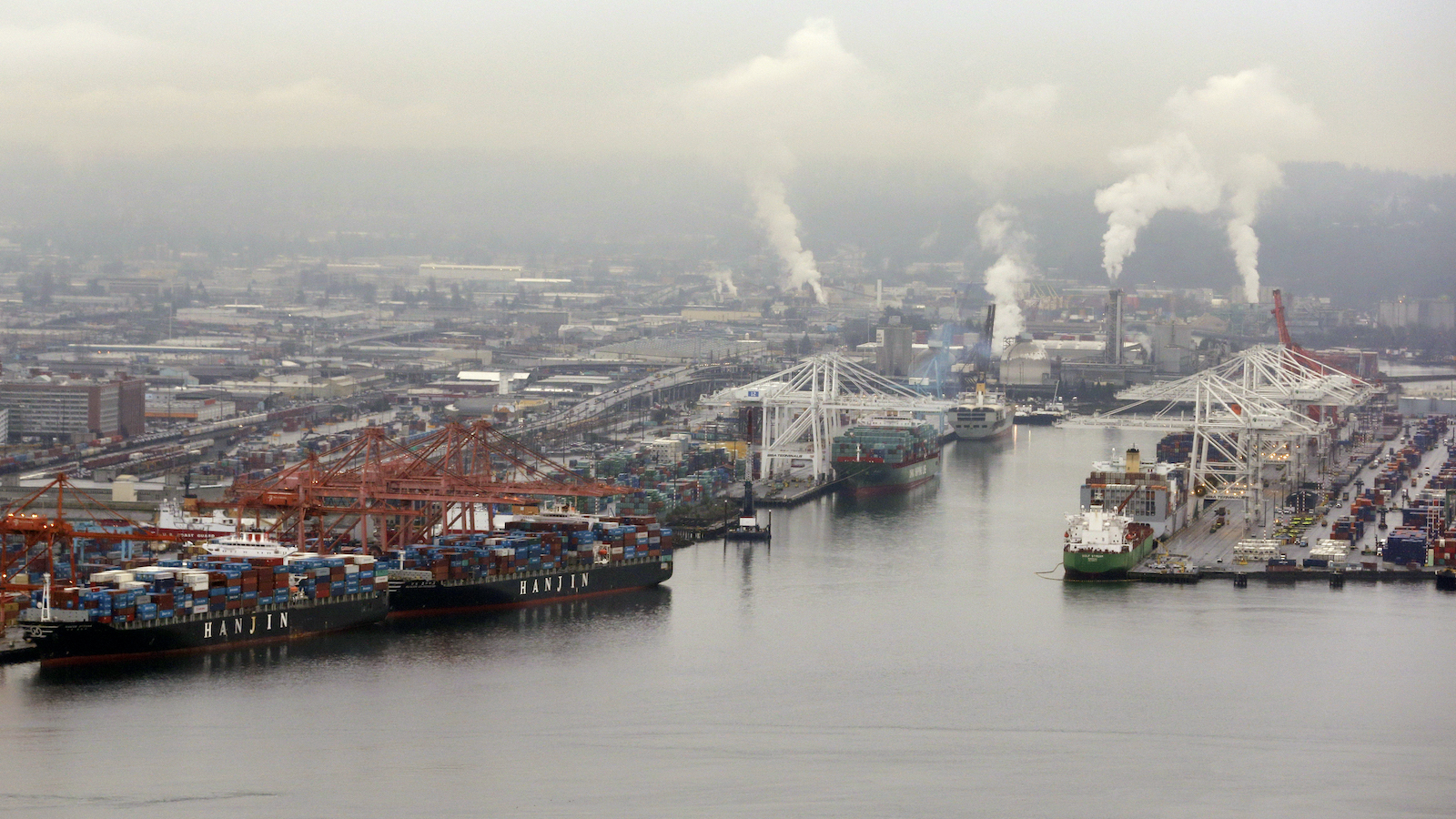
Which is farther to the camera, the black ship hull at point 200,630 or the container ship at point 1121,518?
the container ship at point 1121,518

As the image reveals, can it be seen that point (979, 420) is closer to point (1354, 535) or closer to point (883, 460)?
point (883, 460)

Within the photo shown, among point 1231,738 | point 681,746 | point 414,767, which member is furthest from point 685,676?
point 1231,738

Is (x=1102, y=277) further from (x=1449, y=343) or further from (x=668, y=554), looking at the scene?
(x=668, y=554)

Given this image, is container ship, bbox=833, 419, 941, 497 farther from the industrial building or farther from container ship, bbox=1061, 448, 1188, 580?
the industrial building

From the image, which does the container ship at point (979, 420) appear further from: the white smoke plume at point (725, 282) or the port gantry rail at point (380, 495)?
the white smoke plume at point (725, 282)

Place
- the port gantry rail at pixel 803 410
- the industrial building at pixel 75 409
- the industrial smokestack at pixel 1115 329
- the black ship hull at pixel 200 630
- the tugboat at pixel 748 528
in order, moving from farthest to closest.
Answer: the industrial smokestack at pixel 1115 329
the industrial building at pixel 75 409
the port gantry rail at pixel 803 410
the tugboat at pixel 748 528
the black ship hull at pixel 200 630

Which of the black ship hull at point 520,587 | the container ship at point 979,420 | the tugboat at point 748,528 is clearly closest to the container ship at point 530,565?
the black ship hull at point 520,587

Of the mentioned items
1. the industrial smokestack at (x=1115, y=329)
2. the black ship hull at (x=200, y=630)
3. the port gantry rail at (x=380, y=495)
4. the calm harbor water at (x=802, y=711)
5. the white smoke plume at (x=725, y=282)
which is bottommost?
the calm harbor water at (x=802, y=711)
